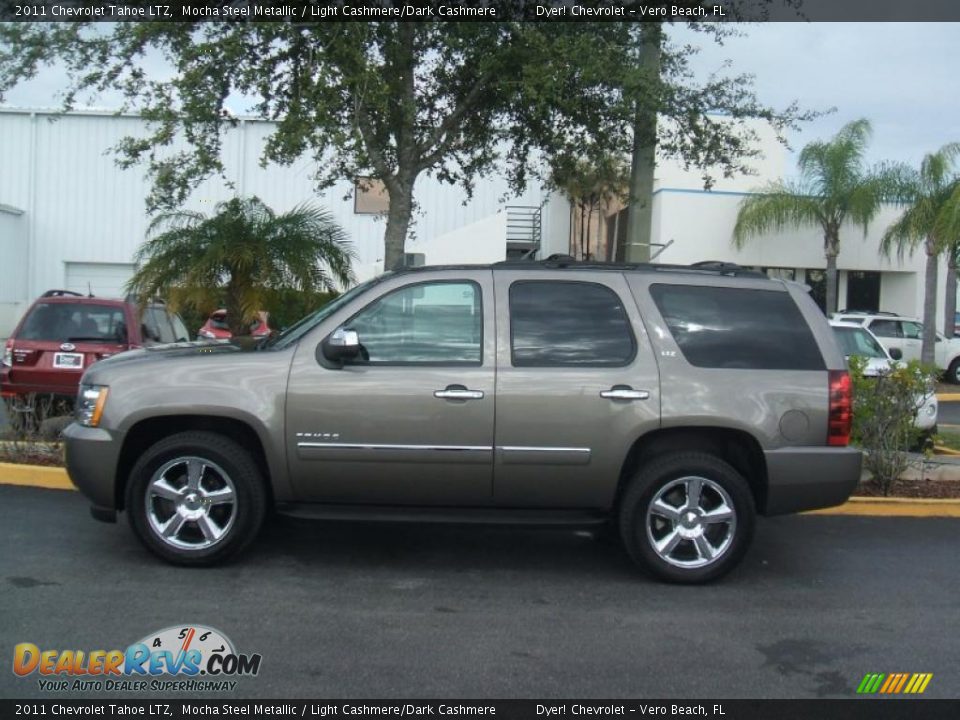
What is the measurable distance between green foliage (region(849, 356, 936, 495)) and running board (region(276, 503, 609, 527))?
11.3 feet

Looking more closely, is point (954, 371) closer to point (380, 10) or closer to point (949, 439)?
point (949, 439)

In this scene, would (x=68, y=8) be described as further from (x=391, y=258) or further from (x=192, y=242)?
(x=391, y=258)

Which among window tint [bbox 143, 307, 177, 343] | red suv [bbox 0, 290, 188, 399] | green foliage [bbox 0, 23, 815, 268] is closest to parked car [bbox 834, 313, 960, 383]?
green foliage [bbox 0, 23, 815, 268]

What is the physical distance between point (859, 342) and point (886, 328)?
7908 millimetres

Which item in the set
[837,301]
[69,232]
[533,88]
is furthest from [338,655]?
[69,232]

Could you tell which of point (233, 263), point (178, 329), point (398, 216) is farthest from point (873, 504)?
point (178, 329)

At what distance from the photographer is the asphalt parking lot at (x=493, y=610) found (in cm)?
457

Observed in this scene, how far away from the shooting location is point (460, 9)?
30.6 ft

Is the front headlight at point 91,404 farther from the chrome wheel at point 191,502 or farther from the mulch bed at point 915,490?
the mulch bed at point 915,490

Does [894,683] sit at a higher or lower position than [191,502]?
lower

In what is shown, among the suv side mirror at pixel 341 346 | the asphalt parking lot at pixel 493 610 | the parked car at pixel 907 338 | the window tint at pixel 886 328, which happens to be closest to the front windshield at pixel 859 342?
the parked car at pixel 907 338

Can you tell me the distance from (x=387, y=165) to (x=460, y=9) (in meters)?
1.84
